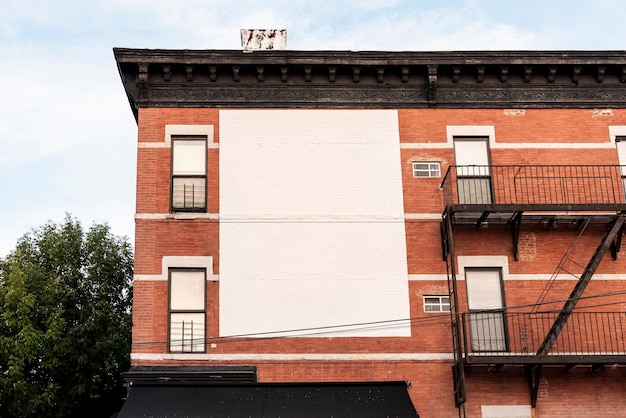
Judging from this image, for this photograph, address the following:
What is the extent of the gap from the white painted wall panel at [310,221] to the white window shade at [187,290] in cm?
50

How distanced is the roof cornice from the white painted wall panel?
51 cm

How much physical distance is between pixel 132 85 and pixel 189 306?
536 centimetres

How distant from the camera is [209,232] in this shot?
57.7 ft

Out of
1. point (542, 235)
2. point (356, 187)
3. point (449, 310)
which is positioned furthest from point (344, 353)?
point (542, 235)

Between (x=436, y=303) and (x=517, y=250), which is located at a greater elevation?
(x=517, y=250)

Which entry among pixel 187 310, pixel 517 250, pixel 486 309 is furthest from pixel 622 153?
pixel 187 310

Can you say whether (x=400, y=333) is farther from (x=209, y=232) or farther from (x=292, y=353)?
(x=209, y=232)

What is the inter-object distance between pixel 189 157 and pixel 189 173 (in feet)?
1.28

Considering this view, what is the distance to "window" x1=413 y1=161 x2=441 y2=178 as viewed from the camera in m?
18.2

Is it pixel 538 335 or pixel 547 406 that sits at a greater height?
pixel 538 335

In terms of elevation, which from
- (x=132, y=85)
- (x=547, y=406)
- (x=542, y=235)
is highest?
(x=132, y=85)

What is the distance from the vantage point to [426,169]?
18.2 m

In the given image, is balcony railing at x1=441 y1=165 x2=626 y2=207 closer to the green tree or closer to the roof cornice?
the roof cornice

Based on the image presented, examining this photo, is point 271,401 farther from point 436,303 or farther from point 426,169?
point 426,169
